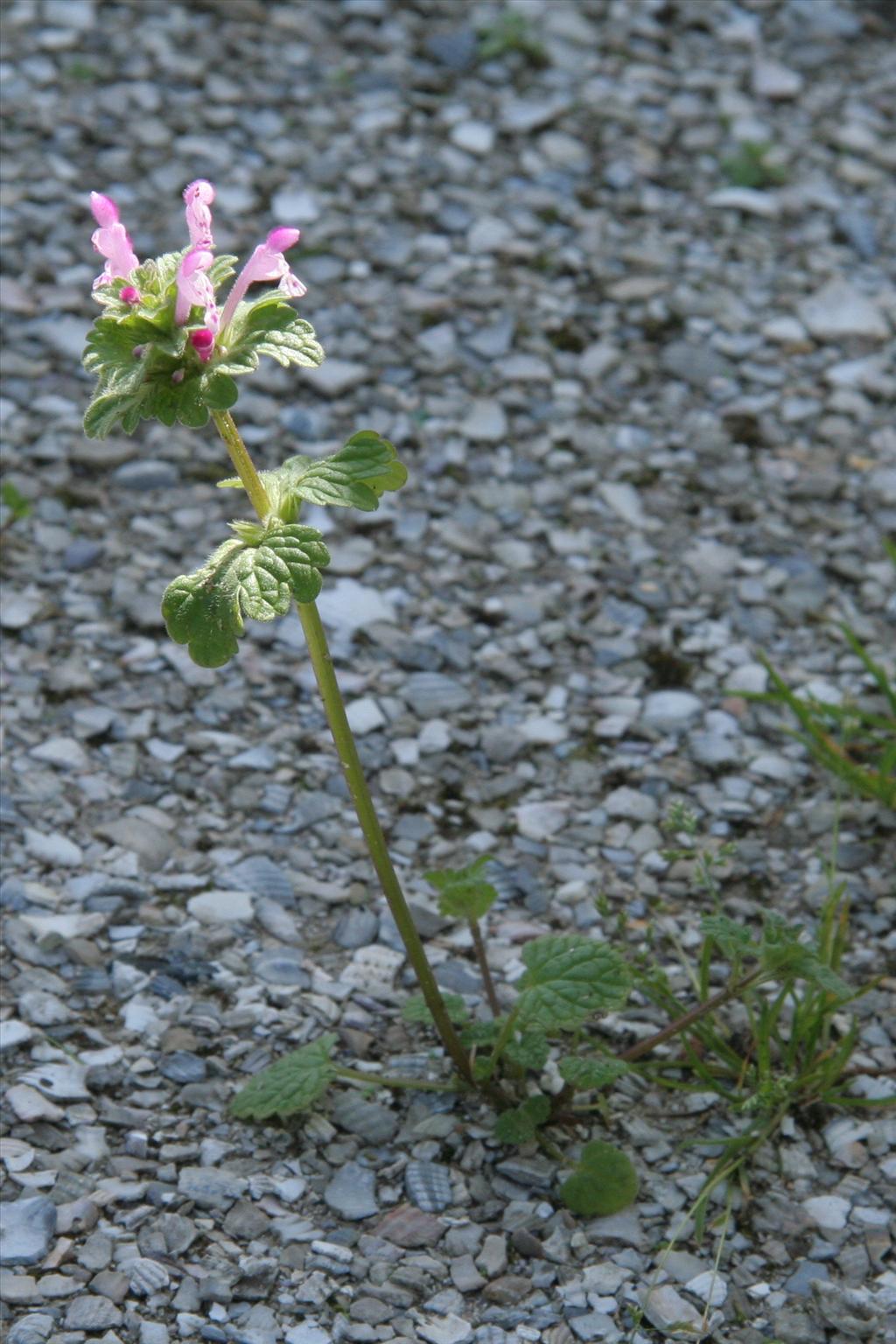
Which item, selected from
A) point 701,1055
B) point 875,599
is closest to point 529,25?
point 875,599

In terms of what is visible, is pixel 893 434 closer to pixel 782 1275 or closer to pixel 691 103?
pixel 691 103

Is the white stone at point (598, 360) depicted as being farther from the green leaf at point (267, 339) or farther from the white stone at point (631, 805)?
the green leaf at point (267, 339)

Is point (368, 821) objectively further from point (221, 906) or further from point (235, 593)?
point (221, 906)

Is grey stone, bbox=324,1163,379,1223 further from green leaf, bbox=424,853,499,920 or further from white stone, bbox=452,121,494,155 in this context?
white stone, bbox=452,121,494,155

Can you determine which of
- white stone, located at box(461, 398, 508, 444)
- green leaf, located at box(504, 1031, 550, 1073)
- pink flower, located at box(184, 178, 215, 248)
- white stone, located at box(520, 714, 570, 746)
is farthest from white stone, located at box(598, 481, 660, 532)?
pink flower, located at box(184, 178, 215, 248)

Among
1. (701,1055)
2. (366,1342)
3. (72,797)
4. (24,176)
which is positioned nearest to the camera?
(366,1342)

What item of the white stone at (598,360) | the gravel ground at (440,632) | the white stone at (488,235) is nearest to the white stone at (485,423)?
the gravel ground at (440,632)
